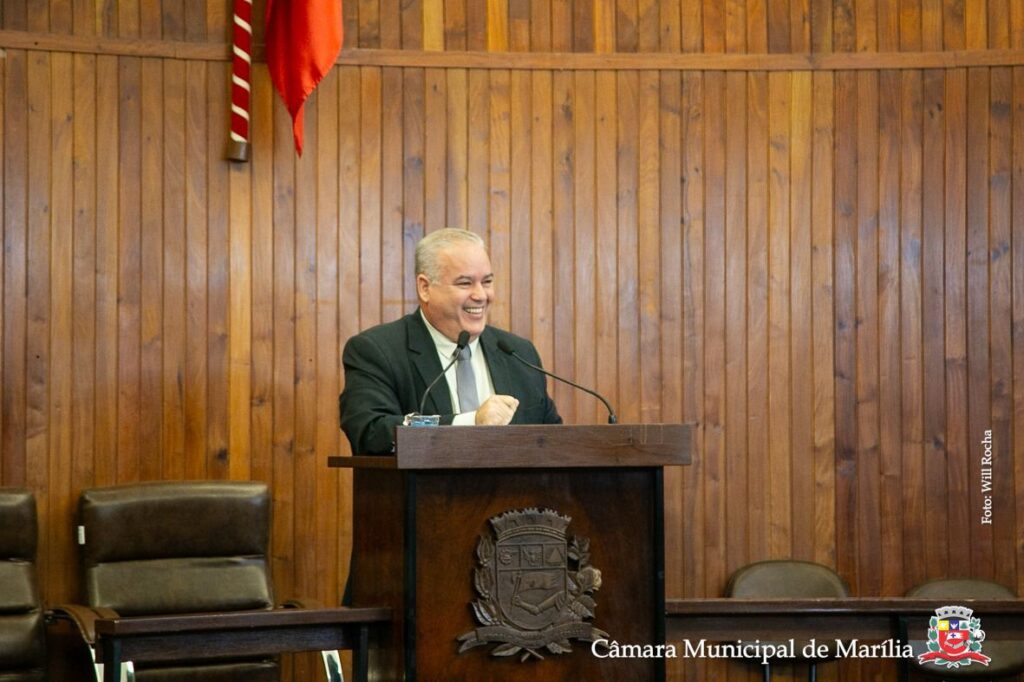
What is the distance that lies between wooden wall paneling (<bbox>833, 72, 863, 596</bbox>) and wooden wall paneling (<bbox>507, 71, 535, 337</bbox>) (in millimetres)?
1210

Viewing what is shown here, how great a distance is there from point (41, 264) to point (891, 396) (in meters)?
3.24

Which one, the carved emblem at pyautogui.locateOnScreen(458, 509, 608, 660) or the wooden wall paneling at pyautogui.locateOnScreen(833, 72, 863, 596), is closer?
the carved emblem at pyautogui.locateOnScreen(458, 509, 608, 660)

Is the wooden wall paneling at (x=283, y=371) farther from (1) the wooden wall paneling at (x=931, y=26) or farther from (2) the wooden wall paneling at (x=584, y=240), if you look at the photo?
(1) the wooden wall paneling at (x=931, y=26)

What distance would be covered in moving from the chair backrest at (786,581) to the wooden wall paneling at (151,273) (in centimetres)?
221

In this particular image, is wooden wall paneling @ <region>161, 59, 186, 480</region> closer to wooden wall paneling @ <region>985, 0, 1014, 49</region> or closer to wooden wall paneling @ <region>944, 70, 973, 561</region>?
wooden wall paneling @ <region>944, 70, 973, 561</region>

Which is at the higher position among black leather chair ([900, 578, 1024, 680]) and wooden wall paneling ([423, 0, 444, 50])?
wooden wall paneling ([423, 0, 444, 50])

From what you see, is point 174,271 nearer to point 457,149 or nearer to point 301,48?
point 301,48

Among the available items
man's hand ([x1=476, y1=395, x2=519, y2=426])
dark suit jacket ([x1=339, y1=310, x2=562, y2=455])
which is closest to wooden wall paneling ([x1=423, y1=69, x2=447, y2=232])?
dark suit jacket ([x1=339, y1=310, x2=562, y2=455])

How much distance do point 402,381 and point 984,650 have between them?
2.64 metres

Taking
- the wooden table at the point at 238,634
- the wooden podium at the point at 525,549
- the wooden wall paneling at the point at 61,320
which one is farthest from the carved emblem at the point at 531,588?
the wooden wall paneling at the point at 61,320

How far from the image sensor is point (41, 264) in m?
4.95

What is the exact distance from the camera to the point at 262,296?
5145 millimetres

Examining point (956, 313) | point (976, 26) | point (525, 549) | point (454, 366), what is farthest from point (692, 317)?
point (525, 549)

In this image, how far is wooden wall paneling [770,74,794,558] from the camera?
537 centimetres
